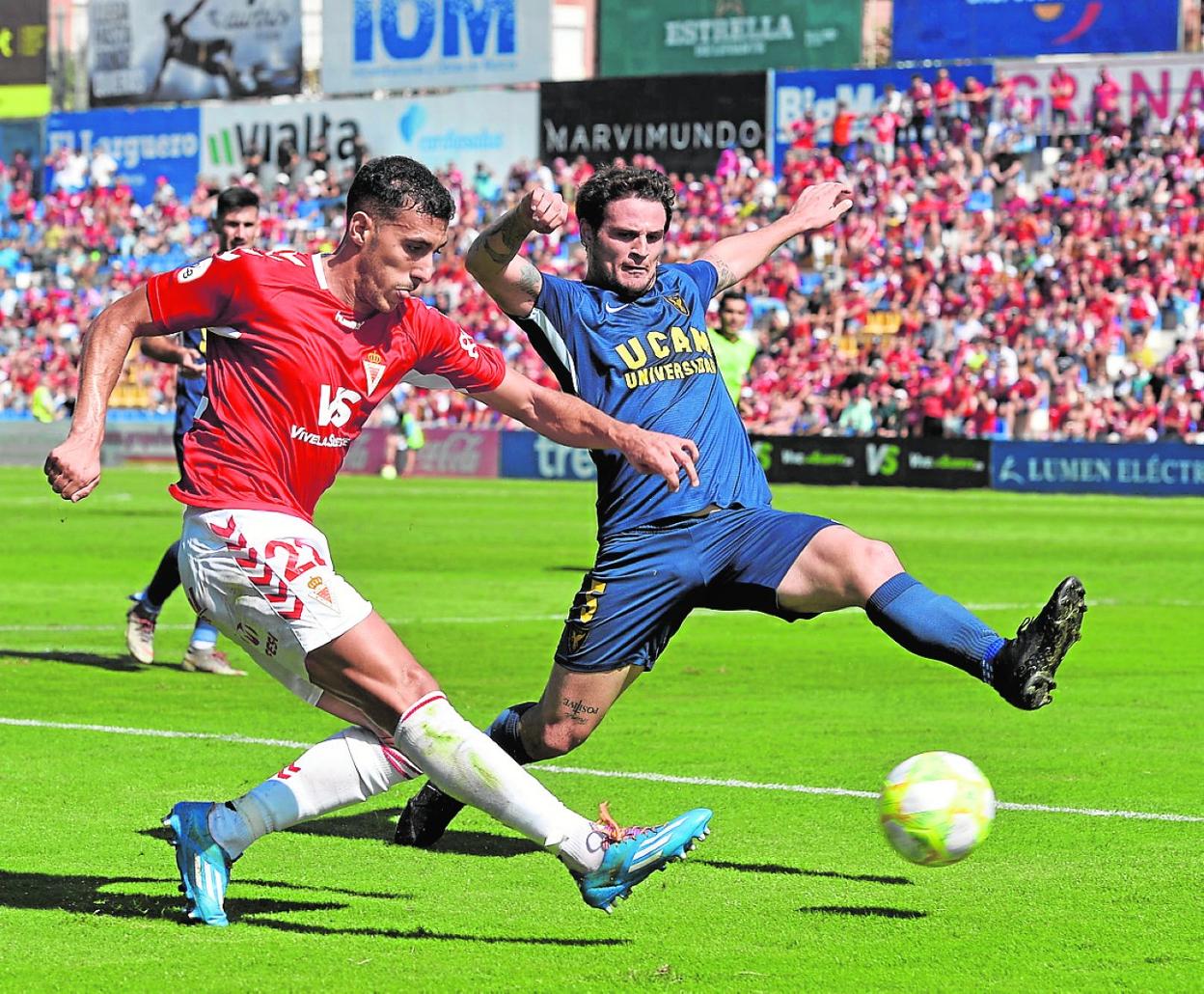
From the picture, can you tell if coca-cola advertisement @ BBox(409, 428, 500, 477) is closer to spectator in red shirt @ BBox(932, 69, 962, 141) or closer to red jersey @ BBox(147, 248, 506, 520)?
spectator in red shirt @ BBox(932, 69, 962, 141)

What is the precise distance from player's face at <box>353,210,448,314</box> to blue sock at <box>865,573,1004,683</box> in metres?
1.76

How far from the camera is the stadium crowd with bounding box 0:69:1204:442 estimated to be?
1407 inches

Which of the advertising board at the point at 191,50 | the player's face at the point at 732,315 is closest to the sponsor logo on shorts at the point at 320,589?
the player's face at the point at 732,315

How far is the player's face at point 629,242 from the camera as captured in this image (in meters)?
6.94

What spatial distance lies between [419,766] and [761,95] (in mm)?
40889

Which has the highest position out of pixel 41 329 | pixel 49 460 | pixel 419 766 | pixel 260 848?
pixel 49 460

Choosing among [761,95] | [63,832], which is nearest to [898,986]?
[63,832]

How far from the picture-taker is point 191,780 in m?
8.09

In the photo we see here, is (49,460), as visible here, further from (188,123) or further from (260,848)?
(188,123)

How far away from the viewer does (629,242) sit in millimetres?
7039

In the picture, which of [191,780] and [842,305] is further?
[842,305]

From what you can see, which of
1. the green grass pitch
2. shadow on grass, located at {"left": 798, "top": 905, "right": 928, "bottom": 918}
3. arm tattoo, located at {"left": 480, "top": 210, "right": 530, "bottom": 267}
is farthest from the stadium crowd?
shadow on grass, located at {"left": 798, "top": 905, "right": 928, "bottom": 918}

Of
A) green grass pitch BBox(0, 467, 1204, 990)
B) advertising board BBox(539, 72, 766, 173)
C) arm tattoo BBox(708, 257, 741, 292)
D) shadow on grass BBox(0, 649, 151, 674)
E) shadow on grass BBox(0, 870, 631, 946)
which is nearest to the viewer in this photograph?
green grass pitch BBox(0, 467, 1204, 990)

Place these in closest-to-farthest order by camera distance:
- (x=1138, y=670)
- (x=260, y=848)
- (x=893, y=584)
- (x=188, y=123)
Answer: (x=893, y=584), (x=260, y=848), (x=1138, y=670), (x=188, y=123)
